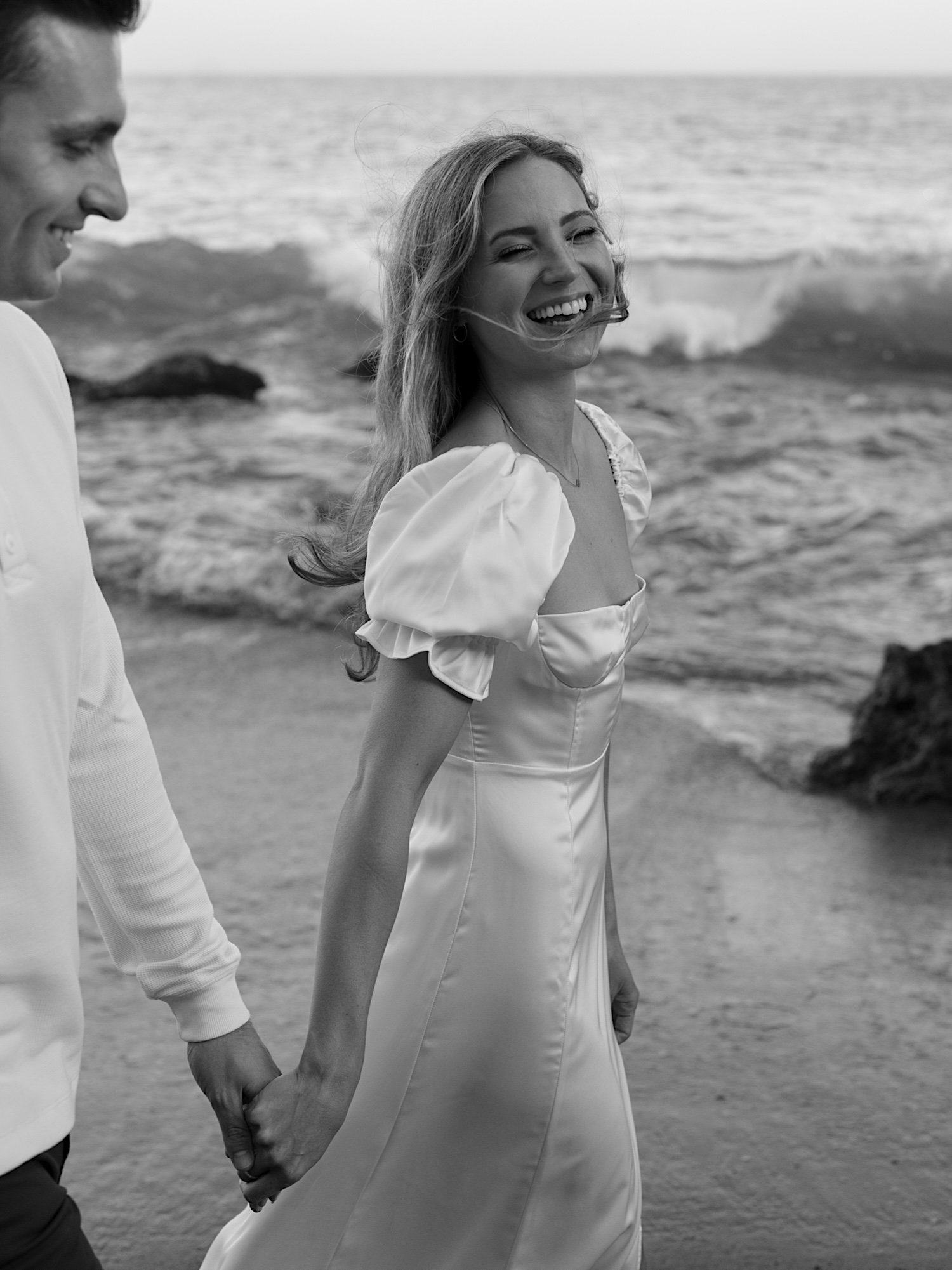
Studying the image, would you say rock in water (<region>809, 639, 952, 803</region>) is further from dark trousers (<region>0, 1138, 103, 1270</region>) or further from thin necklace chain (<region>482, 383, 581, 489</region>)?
dark trousers (<region>0, 1138, 103, 1270</region>)

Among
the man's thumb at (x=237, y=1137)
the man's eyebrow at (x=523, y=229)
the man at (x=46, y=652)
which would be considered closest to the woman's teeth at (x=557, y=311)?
the man's eyebrow at (x=523, y=229)

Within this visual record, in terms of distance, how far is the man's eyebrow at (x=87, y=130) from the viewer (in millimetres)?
1314

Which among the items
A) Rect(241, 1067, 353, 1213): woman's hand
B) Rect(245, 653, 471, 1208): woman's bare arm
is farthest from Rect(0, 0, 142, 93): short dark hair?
Rect(241, 1067, 353, 1213): woman's hand

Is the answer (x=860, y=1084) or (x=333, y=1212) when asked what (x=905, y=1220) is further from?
(x=333, y=1212)

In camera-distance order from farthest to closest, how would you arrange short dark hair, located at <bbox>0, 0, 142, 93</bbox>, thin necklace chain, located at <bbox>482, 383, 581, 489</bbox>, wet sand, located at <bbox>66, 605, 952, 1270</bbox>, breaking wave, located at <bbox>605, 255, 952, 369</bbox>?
breaking wave, located at <bbox>605, 255, 952, 369</bbox> < wet sand, located at <bbox>66, 605, 952, 1270</bbox> < thin necklace chain, located at <bbox>482, 383, 581, 489</bbox> < short dark hair, located at <bbox>0, 0, 142, 93</bbox>

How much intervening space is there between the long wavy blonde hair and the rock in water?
2.48 m

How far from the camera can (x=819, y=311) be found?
1547cm

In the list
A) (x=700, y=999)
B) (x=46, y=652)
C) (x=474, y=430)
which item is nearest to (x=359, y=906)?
(x=46, y=652)

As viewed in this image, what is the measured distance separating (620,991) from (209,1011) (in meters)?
0.82

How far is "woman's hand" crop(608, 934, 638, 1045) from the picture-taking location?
2.29 meters

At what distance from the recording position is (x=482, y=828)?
1894 millimetres

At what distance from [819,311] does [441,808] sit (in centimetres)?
1450

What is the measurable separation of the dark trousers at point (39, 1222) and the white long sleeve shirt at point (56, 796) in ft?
0.09

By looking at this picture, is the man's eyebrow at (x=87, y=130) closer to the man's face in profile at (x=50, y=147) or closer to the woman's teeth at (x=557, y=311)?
the man's face in profile at (x=50, y=147)
